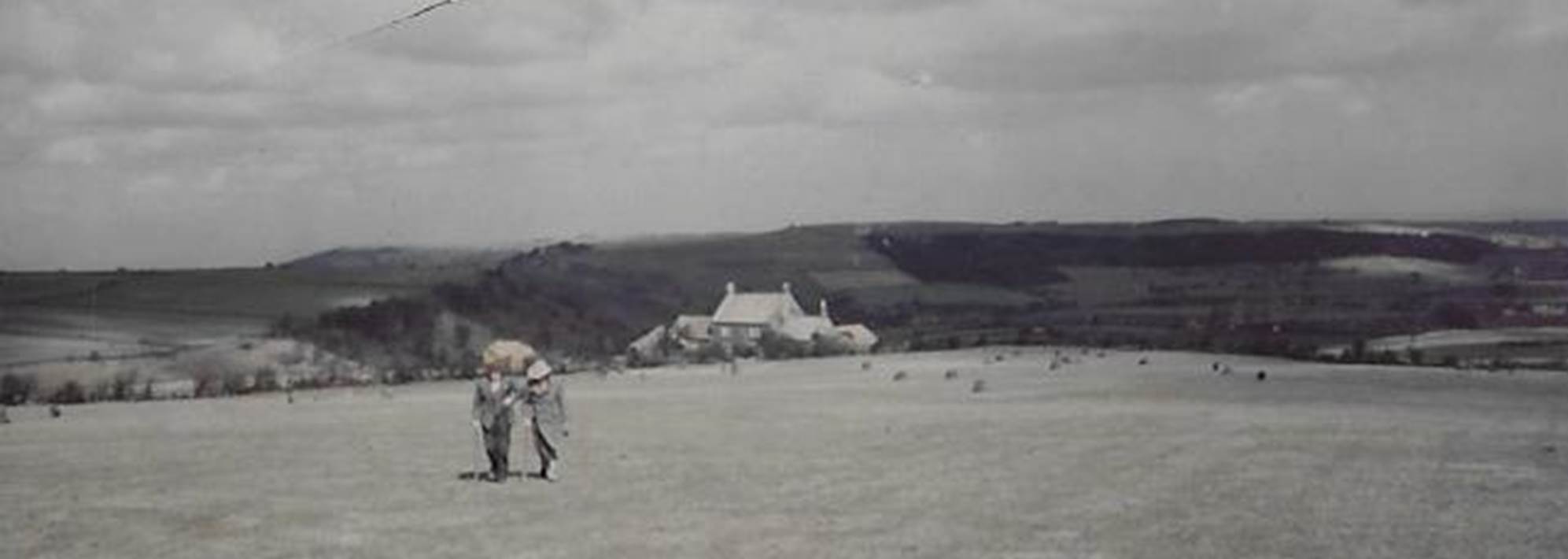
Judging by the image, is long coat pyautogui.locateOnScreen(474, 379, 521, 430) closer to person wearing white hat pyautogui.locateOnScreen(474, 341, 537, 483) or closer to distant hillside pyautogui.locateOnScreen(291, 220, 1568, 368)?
person wearing white hat pyautogui.locateOnScreen(474, 341, 537, 483)

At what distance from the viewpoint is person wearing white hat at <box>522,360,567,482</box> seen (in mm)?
22750

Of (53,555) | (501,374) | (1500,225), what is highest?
(1500,225)

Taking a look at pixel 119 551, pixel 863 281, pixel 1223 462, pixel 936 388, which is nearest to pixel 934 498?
pixel 1223 462

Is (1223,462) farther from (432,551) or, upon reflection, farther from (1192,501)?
(432,551)

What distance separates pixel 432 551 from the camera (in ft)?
51.1

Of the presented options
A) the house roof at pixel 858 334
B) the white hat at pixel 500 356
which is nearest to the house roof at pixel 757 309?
the house roof at pixel 858 334

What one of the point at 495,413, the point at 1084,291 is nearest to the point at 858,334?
the point at 1084,291

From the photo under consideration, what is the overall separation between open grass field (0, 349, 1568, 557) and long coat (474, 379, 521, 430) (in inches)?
40.5

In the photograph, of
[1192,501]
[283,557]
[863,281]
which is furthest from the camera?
[863,281]

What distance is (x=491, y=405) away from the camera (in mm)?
22422

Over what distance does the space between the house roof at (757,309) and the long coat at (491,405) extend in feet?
333

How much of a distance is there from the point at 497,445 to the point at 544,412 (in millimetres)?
870

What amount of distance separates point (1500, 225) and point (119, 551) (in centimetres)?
16830

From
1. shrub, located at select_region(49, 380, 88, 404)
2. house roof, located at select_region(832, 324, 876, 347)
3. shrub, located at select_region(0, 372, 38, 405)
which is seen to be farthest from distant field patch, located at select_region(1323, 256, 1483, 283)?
shrub, located at select_region(0, 372, 38, 405)
